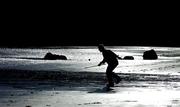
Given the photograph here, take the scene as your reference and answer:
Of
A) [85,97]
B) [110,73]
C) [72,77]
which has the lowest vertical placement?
[85,97]

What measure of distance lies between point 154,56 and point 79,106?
61333mm

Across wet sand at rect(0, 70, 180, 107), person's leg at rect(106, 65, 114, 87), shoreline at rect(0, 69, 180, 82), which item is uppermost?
shoreline at rect(0, 69, 180, 82)

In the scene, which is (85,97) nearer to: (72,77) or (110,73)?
(110,73)

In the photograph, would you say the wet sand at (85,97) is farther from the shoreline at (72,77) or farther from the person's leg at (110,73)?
the shoreline at (72,77)

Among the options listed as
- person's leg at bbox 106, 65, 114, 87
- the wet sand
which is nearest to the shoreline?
person's leg at bbox 106, 65, 114, 87

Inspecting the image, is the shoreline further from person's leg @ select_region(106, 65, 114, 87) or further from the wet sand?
the wet sand

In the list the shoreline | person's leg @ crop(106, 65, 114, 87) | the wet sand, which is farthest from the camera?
the shoreline

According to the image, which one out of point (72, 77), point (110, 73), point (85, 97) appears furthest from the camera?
point (72, 77)

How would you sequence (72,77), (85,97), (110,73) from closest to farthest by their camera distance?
(85,97), (110,73), (72,77)

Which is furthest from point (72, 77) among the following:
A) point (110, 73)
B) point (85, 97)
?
point (85, 97)

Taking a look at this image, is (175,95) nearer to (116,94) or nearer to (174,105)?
(116,94)

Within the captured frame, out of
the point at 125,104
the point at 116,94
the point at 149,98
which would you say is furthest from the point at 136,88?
the point at 125,104

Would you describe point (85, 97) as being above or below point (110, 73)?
below

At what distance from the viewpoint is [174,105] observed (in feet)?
54.6
